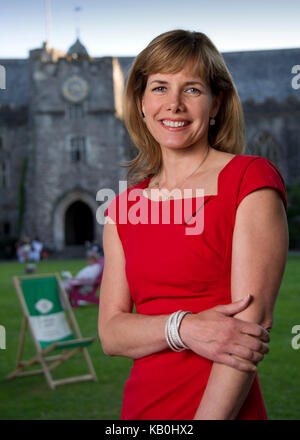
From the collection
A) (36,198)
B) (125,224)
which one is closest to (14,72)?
(36,198)

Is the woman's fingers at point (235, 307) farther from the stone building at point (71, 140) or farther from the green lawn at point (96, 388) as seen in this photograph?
the stone building at point (71, 140)

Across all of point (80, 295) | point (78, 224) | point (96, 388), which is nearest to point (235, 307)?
point (96, 388)

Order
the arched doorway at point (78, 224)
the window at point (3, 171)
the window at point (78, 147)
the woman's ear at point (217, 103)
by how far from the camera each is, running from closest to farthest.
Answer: the woman's ear at point (217, 103)
the window at point (78, 147)
the arched doorway at point (78, 224)
the window at point (3, 171)

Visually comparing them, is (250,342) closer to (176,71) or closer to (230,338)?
(230,338)

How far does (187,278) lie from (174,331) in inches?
6.6

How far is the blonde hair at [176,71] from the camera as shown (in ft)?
6.70

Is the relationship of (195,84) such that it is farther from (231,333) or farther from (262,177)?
(231,333)

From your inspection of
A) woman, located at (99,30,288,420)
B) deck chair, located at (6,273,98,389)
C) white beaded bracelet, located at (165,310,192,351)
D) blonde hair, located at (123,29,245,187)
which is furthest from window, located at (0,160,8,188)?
white beaded bracelet, located at (165,310,192,351)

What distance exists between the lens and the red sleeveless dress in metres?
1.86

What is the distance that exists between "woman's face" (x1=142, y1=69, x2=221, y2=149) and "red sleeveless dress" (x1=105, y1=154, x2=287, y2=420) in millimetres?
200

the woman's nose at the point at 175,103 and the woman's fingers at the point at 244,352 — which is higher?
the woman's nose at the point at 175,103

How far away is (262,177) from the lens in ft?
6.02

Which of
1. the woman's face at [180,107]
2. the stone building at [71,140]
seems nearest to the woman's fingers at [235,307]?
the woman's face at [180,107]

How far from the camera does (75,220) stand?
36188mm
